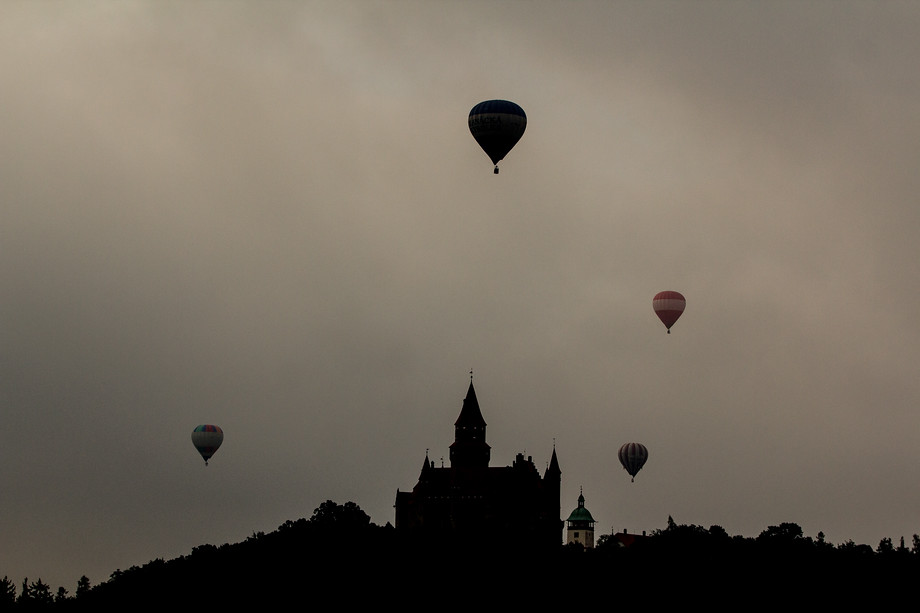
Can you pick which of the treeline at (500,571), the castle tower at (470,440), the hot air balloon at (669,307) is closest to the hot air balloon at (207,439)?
the treeline at (500,571)

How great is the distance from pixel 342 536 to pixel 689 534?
30655 mm

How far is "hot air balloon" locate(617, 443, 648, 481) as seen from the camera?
16962 centimetres

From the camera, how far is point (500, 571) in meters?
146

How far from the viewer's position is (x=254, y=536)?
174750mm

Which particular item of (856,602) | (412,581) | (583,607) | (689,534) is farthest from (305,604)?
(856,602)

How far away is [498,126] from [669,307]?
1075 inches

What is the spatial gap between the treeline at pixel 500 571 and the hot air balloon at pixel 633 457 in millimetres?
9973

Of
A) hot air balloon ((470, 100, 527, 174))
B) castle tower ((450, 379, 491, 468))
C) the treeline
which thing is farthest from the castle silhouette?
hot air balloon ((470, 100, 527, 174))

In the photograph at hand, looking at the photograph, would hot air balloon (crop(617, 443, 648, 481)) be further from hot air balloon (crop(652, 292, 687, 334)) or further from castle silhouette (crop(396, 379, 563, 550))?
hot air balloon (crop(652, 292, 687, 334))

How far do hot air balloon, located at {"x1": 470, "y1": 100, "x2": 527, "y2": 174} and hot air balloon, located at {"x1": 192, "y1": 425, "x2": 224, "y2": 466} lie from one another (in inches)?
2149

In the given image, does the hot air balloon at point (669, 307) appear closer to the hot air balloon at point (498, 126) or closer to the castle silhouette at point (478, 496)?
the hot air balloon at point (498, 126)

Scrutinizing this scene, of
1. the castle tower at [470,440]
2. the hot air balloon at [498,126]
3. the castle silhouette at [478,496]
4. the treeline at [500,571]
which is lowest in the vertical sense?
the treeline at [500,571]

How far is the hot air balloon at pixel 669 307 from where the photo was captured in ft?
472

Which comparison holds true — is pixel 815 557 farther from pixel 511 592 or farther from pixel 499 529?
pixel 499 529
